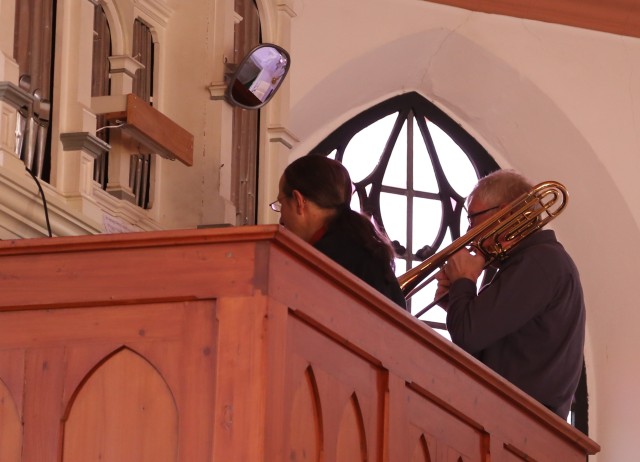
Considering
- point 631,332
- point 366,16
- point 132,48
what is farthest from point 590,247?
point 132,48

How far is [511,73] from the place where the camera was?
10906 mm

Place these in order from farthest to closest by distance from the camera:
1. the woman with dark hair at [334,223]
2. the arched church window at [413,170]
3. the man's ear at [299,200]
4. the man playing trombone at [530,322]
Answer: the arched church window at [413,170]
the man playing trombone at [530,322]
the man's ear at [299,200]
the woman with dark hair at [334,223]

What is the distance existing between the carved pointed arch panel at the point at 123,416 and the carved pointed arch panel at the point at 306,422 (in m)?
0.35

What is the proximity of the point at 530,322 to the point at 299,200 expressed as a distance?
1.17m

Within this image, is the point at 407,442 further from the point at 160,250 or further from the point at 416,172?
the point at 416,172

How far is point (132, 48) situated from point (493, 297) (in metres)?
2.25

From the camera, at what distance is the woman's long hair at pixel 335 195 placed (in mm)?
5172

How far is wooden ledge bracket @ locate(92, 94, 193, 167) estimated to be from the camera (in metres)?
6.53

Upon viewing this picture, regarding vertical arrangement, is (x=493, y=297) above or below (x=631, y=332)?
below

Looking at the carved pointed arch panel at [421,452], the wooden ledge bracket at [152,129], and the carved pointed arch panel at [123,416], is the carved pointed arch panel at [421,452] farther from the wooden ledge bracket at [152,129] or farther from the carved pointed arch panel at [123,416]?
the wooden ledge bracket at [152,129]

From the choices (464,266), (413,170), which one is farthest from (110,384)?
(413,170)

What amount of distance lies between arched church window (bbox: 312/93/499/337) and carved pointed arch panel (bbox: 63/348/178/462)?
704 centimetres

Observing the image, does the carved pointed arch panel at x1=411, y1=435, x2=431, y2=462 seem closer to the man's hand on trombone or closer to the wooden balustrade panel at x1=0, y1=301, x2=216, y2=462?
the wooden balustrade panel at x1=0, y1=301, x2=216, y2=462

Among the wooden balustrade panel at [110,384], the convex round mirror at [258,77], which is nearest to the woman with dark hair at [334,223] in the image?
the wooden balustrade panel at [110,384]
